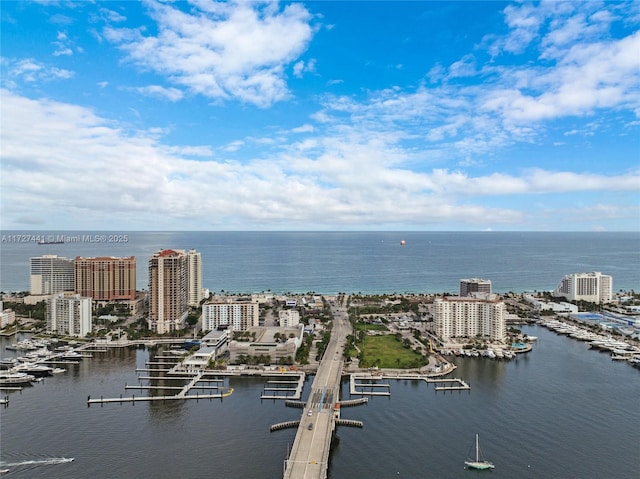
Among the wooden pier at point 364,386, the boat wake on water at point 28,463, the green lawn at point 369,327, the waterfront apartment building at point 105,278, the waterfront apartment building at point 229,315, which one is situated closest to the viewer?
the boat wake on water at point 28,463

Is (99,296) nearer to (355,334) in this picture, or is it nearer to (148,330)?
(148,330)

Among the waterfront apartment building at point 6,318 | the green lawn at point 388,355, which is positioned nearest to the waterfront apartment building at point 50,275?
the waterfront apartment building at point 6,318

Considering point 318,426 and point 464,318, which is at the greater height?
point 464,318

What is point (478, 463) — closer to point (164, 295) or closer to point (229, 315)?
point (229, 315)

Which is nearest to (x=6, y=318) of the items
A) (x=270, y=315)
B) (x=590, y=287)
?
(x=270, y=315)

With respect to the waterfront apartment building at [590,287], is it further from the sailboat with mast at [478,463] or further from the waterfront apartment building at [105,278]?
the waterfront apartment building at [105,278]

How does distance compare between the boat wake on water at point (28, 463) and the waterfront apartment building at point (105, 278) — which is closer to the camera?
the boat wake on water at point (28, 463)
